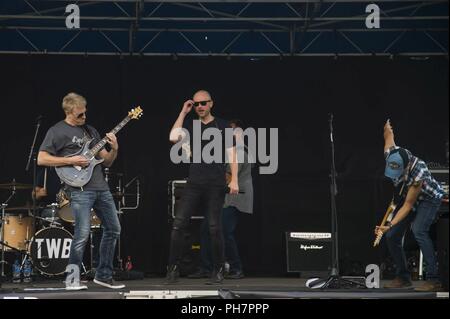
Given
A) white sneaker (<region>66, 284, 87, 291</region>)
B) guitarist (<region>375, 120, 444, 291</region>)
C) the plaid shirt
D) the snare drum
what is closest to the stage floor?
white sneaker (<region>66, 284, 87, 291</region>)

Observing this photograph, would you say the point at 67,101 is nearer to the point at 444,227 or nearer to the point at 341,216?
the point at 444,227

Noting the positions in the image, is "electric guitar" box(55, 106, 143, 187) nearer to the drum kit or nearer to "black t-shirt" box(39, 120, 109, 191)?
"black t-shirt" box(39, 120, 109, 191)

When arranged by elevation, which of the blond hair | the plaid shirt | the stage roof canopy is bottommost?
the plaid shirt

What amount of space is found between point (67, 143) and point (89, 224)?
856mm

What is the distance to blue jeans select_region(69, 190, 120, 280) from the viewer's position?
828 cm

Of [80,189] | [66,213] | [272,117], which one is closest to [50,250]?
[66,213]

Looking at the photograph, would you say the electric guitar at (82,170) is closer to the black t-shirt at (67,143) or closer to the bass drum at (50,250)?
the black t-shirt at (67,143)

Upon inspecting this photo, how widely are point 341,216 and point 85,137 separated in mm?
5179

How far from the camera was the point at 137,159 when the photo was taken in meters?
12.4

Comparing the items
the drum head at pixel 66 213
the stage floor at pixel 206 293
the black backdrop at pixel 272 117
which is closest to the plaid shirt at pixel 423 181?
the stage floor at pixel 206 293

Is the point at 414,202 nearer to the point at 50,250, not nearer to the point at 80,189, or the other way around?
the point at 80,189

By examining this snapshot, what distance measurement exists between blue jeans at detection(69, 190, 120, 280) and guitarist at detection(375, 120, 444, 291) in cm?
284

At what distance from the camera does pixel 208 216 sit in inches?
347

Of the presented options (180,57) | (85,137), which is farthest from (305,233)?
(85,137)
